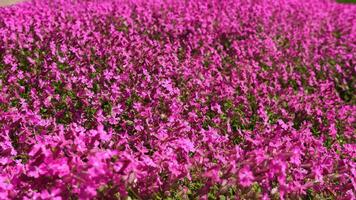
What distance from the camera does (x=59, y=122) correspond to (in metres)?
5.02

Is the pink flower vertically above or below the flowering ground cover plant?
above

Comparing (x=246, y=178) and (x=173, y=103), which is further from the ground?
(x=246, y=178)

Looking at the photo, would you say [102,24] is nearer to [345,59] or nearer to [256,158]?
[345,59]

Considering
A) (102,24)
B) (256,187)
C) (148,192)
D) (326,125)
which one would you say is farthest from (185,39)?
(148,192)

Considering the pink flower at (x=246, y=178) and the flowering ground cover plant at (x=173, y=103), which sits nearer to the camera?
the pink flower at (x=246, y=178)

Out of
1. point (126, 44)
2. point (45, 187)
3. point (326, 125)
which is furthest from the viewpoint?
point (126, 44)

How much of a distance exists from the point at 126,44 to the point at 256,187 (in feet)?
11.3

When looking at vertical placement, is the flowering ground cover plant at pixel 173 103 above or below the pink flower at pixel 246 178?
below

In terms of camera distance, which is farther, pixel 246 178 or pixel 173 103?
pixel 173 103

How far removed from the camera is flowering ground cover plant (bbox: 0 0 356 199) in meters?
3.30

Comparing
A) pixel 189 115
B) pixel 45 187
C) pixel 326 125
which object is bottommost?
pixel 326 125

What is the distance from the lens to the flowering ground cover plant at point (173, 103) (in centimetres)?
330

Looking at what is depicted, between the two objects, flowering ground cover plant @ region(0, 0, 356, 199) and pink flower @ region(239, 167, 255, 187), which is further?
flowering ground cover plant @ region(0, 0, 356, 199)

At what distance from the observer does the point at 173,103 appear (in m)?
5.05
